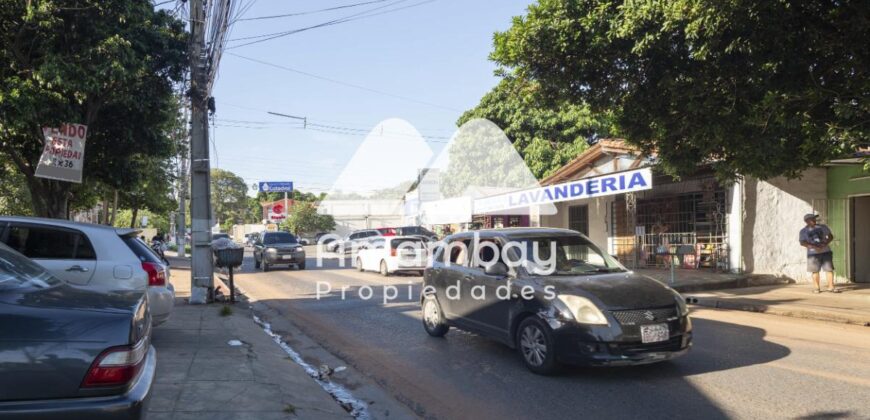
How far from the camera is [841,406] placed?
16.9ft

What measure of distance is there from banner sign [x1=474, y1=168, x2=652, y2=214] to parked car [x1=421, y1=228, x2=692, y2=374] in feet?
30.6

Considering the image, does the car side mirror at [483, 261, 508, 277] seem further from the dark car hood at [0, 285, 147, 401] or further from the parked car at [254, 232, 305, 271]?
the parked car at [254, 232, 305, 271]

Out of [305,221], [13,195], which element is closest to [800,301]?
[13,195]

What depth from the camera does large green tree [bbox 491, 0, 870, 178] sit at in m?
8.55

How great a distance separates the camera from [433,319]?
8.65 metres

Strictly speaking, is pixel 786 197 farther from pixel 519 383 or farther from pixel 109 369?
pixel 109 369

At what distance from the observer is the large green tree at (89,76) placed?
1080 centimetres

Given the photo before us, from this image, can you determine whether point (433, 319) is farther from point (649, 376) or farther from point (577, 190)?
point (577, 190)

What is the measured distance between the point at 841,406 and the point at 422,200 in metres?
38.1

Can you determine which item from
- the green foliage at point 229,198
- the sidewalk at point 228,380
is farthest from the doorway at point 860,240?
the green foliage at point 229,198

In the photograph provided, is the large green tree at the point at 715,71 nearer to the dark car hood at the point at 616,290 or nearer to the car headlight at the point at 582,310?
the dark car hood at the point at 616,290

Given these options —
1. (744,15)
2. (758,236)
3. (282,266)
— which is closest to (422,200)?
(282,266)

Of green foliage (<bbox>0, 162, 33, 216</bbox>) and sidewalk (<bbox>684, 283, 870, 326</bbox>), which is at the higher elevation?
green foliage (<bbox>0, 162, 33, 216</bbox>)

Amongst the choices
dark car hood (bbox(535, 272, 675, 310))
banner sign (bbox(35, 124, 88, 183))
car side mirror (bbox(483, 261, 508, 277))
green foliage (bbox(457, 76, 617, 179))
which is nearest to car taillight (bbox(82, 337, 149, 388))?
dark car hood (bbox(535, 272, 675, 310))
